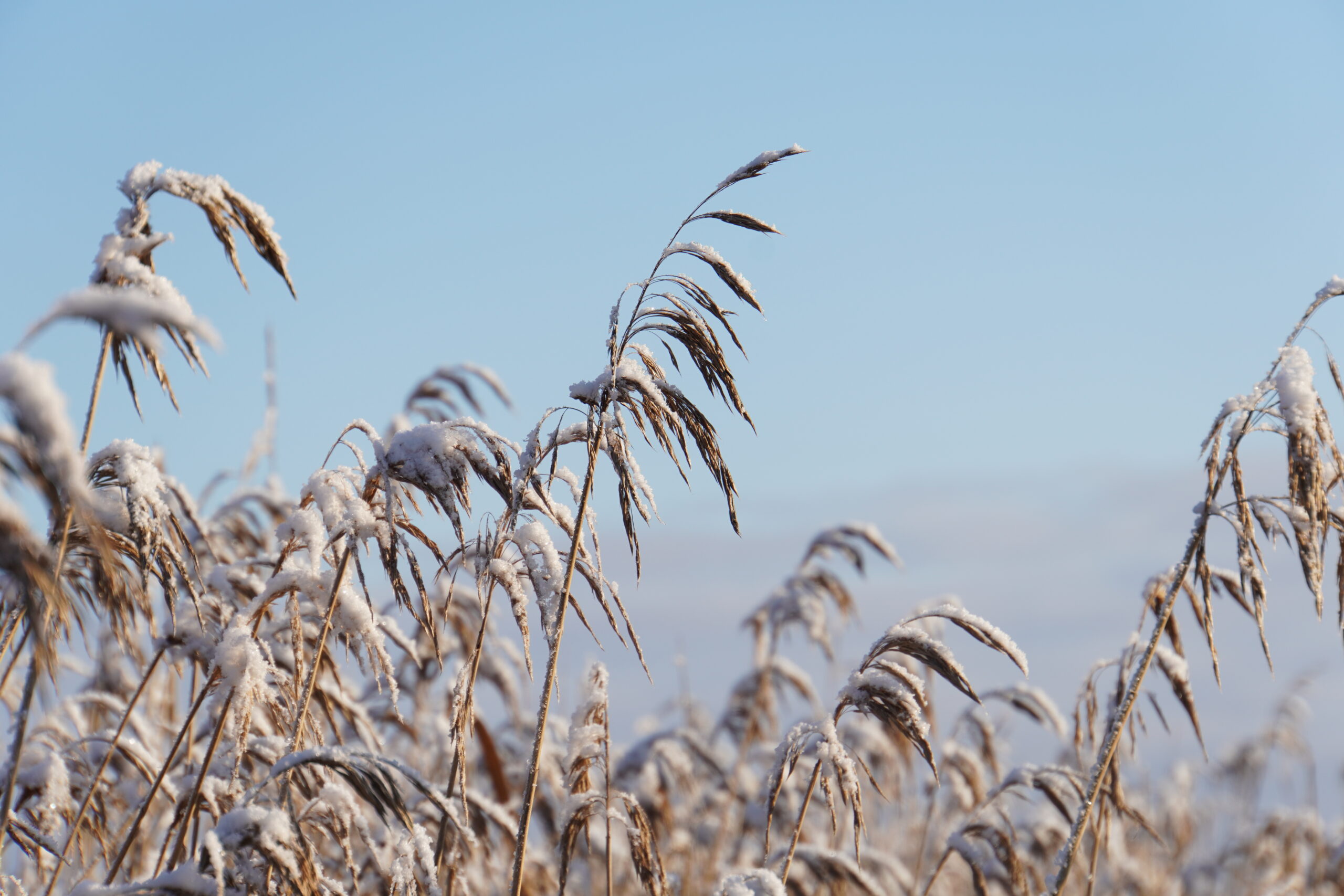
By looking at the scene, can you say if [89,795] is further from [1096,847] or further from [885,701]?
A: [1096,847]

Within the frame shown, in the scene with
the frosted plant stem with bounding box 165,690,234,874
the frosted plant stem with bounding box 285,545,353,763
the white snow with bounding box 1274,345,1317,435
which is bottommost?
the frosted plant stem with bounding box 165,690,234,874

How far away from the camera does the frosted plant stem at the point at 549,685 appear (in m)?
2.18

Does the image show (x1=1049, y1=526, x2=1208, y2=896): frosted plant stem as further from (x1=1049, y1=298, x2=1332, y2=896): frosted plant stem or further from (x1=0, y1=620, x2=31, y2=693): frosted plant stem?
(x1=0, y1=620, x2=31, y2=693): frosted plant stem

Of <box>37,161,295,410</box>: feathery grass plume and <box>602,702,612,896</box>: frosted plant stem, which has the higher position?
<box>37,161,295,410</box>: feathery grass plume

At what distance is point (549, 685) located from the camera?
7.29ft

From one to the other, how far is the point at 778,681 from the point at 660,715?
4.29 metres

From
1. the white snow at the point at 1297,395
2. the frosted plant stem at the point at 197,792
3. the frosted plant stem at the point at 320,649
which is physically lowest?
the frosted plant stem at the point at 197,792

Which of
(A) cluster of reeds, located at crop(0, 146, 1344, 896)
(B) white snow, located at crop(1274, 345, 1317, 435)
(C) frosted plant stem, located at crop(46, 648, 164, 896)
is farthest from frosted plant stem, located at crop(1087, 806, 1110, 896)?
(C) frosted plant stem, located at crop(46, 648, 164, 896)

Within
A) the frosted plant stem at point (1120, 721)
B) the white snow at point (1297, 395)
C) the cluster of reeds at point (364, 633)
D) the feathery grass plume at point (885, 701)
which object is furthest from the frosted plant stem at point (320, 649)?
the white snow at point (1297, 395)

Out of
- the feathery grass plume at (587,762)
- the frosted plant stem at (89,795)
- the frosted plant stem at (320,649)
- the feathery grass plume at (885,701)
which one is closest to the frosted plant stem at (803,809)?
the feathery grass plume at (885,701)

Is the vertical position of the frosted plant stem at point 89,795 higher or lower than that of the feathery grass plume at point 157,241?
lower

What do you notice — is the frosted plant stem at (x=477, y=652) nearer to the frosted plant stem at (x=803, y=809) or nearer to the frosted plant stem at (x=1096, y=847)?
the frosted plant stem at (x=803, y=809)

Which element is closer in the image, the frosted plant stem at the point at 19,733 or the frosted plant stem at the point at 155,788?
the frosted plant stem at the point at 19,733

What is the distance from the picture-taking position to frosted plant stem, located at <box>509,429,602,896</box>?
7.14ft
